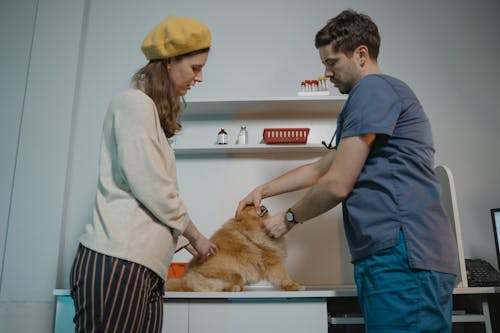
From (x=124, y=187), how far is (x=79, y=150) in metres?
1.55

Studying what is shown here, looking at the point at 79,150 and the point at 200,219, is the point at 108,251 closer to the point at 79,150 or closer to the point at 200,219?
the point at 200,219

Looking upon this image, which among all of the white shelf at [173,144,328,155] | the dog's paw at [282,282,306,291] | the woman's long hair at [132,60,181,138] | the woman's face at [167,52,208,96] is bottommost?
the dog's paw at [282,282,306,291]

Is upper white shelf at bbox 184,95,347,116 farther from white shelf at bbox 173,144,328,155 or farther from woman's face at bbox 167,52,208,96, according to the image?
woman's face at bbox 167,52,208,96

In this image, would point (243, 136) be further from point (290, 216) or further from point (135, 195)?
point (135, 195)

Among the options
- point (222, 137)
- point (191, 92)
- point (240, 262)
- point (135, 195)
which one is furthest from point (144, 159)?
point (191, 92)

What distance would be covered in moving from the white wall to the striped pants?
50.7 inches

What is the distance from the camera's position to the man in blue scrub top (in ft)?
3.23

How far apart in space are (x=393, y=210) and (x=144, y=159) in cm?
67

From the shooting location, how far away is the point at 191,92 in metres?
2.38

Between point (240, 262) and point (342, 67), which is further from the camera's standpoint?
point (240, 262)

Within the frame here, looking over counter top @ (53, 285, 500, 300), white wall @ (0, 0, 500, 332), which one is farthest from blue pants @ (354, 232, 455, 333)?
white wall @ (0, 0, 500, 332)

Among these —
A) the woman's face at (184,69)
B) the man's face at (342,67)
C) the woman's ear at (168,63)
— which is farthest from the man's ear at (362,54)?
the woman's ear at (168,63)

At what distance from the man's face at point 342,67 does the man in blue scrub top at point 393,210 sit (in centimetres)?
19

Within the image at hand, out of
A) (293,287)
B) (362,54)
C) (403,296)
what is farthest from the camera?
(293,287)
